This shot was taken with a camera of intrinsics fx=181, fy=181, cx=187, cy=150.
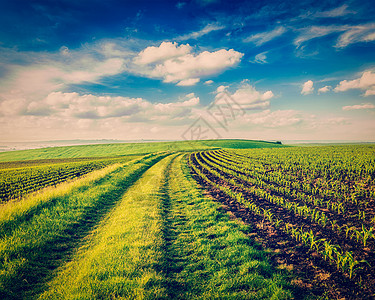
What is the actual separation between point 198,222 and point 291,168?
17193 mm

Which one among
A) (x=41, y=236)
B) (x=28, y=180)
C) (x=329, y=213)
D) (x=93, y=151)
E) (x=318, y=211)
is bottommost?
(x=28, y=180)

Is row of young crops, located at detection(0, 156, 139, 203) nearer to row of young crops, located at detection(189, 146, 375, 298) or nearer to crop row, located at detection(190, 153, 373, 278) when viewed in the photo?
row of young crops, located at detection(189, 146, 375, 298)

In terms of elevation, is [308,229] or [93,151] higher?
[93,151]

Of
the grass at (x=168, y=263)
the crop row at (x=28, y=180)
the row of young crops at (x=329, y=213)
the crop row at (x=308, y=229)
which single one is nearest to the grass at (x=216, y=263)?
the grass at (x=168, y=263)

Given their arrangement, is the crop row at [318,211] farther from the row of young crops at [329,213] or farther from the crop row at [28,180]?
the crop row at [28,180]

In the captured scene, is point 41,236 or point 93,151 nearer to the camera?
point 41,236

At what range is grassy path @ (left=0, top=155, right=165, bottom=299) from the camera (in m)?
5.11

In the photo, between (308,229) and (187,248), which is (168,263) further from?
(308,229)

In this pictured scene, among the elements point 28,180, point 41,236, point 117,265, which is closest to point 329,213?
point 117,265

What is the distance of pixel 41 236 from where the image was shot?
7.30 meters

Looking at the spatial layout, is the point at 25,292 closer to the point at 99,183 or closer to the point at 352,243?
the point at 352,243

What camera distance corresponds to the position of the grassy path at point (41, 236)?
16.8ft

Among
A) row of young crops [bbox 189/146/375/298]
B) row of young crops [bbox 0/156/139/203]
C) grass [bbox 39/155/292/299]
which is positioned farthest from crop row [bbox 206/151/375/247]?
row of young crops [bbox 0/156/139/203]

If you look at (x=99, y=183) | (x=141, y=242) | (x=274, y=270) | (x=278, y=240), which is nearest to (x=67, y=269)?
(x=141, y=242)
